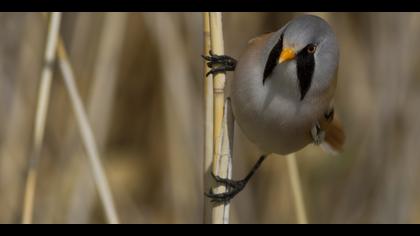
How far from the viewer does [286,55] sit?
1.45m

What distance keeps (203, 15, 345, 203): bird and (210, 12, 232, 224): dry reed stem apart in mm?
24

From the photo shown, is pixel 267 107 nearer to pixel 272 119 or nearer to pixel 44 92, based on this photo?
pixel 272 119

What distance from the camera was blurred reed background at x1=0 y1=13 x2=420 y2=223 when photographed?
2.41m

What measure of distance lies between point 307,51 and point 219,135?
254mm

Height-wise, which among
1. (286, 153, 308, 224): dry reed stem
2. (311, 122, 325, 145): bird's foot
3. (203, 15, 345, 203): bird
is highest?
(203, 15, 345, 203): bird

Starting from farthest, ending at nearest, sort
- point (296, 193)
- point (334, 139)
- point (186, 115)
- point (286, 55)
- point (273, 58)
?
point (186, 115) < point (334, 139) < point (296, 193) < point (273, 58) < point (286, 55)

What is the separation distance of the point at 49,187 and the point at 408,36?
141cm

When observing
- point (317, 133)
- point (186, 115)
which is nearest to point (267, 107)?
point (317, 133)

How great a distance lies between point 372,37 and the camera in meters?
2.52

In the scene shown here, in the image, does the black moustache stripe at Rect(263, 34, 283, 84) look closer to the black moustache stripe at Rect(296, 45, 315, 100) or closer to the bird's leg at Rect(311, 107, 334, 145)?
the black moustache stripe at Rect(296, 45, 315, 100)

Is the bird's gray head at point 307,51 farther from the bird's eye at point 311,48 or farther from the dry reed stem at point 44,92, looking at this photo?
the dry reed stem at point 44,92

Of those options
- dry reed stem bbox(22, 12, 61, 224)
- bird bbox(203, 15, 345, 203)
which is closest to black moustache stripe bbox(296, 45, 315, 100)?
bird bbox(203, 15, 345, 203)

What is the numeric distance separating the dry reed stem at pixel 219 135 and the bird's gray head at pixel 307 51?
5.1 inches
